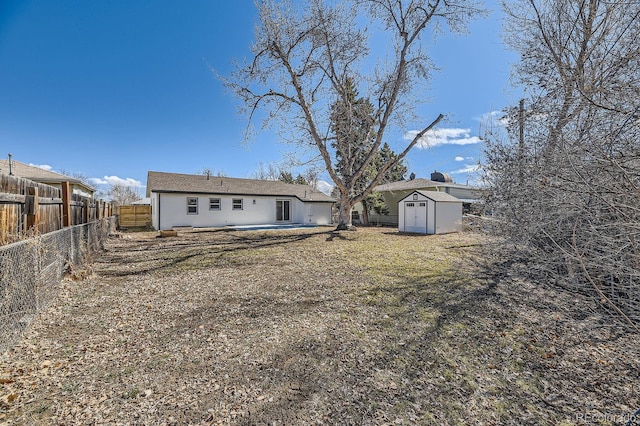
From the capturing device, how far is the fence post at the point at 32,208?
3670 mm

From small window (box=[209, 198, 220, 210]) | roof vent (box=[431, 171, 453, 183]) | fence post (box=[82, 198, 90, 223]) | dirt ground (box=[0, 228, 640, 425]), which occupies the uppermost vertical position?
roof vent (box=[431, 171, 453, 183])

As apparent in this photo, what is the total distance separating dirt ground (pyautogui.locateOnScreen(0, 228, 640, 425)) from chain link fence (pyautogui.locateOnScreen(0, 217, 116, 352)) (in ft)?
0.75

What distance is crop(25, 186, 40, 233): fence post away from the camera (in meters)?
3.67

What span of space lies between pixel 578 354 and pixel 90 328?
598 centimetres

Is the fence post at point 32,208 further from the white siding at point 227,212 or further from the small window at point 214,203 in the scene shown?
the small window at point 214,203

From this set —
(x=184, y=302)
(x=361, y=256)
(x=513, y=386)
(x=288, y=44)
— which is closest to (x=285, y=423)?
(x=513, y=386)

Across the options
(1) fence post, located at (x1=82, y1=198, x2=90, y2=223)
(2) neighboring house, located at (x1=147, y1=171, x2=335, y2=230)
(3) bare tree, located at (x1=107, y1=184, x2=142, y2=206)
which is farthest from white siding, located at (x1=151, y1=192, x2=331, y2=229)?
(3) bare tree, located at (x1=107, y1=184, x2=142, y2=206)

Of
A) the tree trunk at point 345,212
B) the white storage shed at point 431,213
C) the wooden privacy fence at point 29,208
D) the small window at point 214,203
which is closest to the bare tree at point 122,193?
the small window at point 214,203

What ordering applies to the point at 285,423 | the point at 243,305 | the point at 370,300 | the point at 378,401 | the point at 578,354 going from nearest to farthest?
the point at 285,423 < the point at 378,401 < the point at 578,354 < the point at 243,305 < the point at 370,300

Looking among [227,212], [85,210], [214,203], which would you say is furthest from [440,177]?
[85,210]

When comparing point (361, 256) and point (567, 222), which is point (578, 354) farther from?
point (361, 256)

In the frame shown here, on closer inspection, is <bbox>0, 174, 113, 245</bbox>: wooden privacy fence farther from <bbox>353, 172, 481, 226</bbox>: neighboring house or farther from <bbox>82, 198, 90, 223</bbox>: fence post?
<bbox>353, 172, 481, 226</bbox>: neighboring house

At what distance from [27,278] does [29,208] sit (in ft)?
3.67

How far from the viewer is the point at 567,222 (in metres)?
3.27
